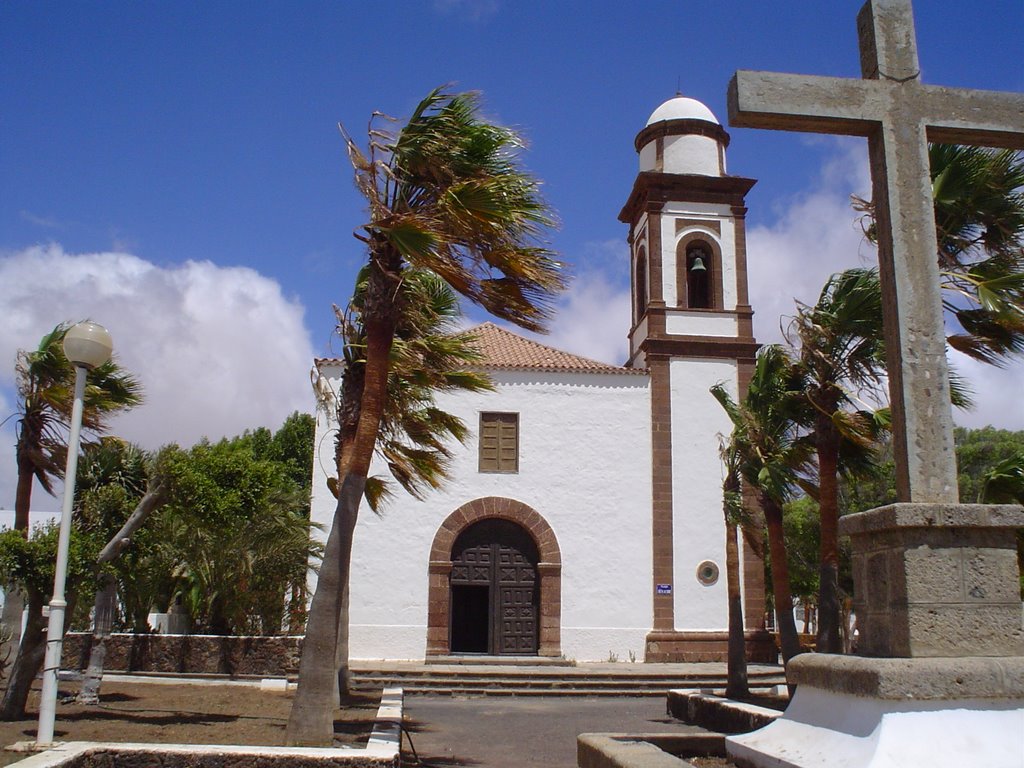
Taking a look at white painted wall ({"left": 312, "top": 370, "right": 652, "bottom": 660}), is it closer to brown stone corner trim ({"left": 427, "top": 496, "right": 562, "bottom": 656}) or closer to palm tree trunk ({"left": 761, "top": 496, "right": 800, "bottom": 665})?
brown stone corner trim ({"left": 427, "top": 496, "right": 562, "bottom": 656})

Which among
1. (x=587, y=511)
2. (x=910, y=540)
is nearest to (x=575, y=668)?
(x=587, y=511)

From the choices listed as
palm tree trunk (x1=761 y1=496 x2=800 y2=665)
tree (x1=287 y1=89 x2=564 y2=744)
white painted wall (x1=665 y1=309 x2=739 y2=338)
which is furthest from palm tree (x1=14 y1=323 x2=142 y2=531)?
white painted wall (x1=665 y1=309 x2=739 y2=338)

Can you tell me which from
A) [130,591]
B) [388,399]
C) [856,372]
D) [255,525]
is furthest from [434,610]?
[856,372]

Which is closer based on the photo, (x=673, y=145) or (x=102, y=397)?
(x=102, y=397)

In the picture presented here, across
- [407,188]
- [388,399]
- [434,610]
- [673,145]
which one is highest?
[673,145]

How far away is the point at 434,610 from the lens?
19625 millimetres

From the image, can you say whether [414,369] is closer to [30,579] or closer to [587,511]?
[30,579]

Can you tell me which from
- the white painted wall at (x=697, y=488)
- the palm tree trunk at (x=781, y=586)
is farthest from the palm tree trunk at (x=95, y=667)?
the white painted wall at (x=697, y=488)

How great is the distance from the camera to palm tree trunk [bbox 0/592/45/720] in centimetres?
890

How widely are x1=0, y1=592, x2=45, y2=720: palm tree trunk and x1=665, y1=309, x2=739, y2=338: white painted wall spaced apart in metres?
15.6

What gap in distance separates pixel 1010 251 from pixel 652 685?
1085 cm

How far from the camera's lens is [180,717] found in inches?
395

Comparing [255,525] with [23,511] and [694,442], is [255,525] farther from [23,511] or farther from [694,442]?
[694,442]

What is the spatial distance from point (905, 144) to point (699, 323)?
16434 mm
